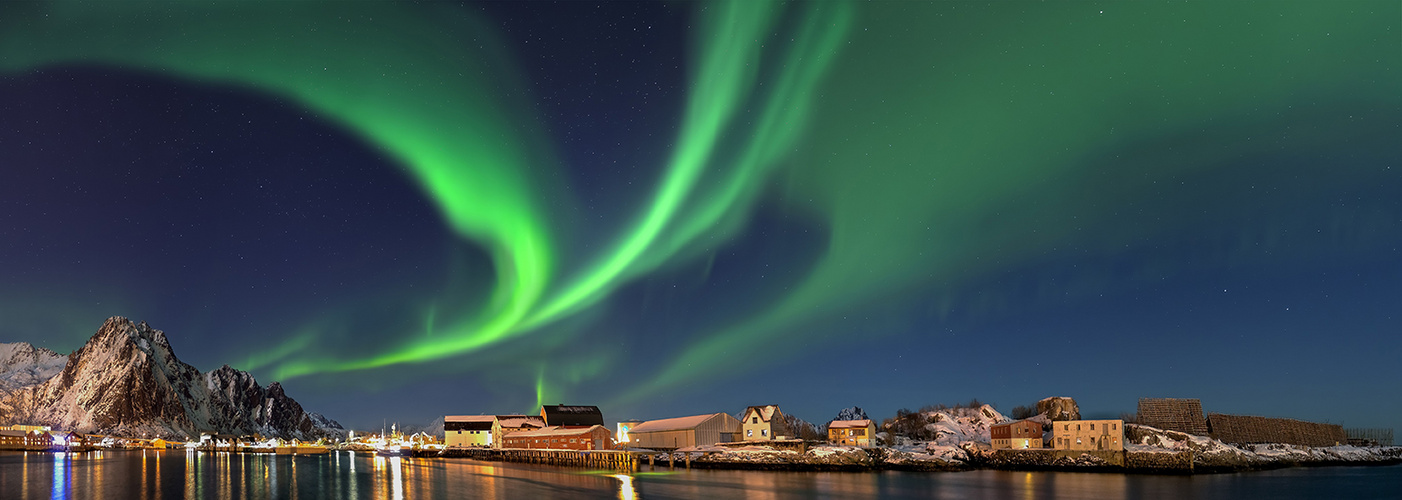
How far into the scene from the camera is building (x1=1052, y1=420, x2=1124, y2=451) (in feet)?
349

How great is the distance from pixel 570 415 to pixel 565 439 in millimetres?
28895

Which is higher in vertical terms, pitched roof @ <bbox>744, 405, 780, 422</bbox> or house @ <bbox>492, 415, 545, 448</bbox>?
pitched roof @ <bbox>744, 405, 780, 422</bbox>

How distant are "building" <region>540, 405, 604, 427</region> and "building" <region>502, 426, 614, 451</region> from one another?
34.5 feet

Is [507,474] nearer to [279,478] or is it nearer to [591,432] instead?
[279,478]

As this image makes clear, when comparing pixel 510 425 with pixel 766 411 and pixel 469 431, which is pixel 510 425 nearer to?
pixel 469 431

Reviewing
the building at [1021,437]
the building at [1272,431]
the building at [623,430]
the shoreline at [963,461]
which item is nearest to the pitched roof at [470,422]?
the building at [623,430]

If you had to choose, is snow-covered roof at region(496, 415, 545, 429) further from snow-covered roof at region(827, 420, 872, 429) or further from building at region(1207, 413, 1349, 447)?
building at region(1207, 413, 1349, 447)

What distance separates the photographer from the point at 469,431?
178 meters

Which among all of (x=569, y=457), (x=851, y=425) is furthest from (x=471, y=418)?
(x=851, y=425)

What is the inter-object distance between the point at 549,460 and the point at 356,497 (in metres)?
58.6

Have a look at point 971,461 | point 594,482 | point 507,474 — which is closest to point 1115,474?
point 971,461

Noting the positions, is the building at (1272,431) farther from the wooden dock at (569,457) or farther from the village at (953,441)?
the wooden dock at (569,457)

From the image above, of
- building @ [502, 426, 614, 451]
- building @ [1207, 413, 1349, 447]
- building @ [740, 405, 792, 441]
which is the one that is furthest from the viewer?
building @ [502, 426, 614, 451]

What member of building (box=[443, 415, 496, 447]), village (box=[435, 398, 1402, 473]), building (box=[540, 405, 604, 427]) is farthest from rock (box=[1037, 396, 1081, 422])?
building (box=[443, 415, 496, 447])
